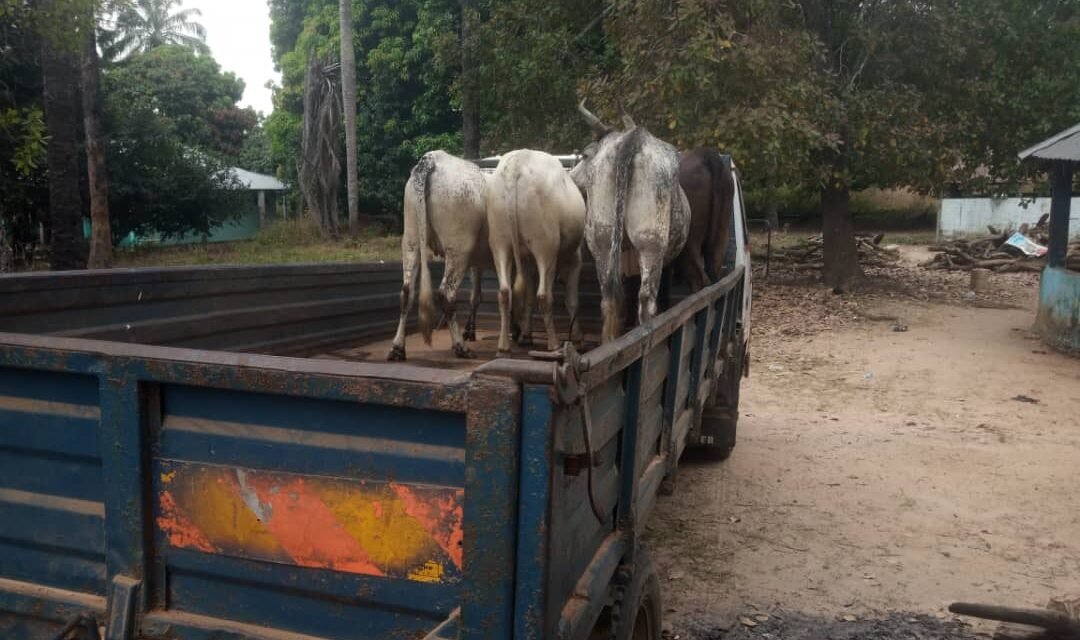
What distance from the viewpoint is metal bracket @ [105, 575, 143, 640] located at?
1893 mm

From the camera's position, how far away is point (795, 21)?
45.6 ft

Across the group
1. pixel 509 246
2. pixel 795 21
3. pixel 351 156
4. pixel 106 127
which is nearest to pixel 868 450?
pixel 509 246

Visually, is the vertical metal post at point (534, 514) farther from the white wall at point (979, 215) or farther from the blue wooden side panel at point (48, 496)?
the white wall at point (979, 215)

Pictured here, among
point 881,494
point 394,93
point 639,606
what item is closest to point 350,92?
point 394,93

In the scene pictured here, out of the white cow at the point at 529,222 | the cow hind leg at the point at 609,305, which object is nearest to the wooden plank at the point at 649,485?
the cow hind leg at the point at 609,305

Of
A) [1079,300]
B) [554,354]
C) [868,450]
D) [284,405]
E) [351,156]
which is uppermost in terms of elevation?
[351,156]

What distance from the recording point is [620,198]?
4566 millimetres

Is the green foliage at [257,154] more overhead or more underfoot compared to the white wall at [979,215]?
more overhead

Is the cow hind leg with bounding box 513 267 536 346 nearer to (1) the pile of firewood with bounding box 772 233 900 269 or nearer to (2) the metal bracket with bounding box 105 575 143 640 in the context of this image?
(2) the metal bracket with bounding box 105 575 143 640

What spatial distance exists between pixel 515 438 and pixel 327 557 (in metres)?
0.54

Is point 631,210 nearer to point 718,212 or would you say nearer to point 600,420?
point 718,212

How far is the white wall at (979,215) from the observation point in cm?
2644

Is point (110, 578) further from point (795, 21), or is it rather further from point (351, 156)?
point (351, 156)

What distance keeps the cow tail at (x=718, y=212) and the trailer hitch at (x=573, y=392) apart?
3935 mm
